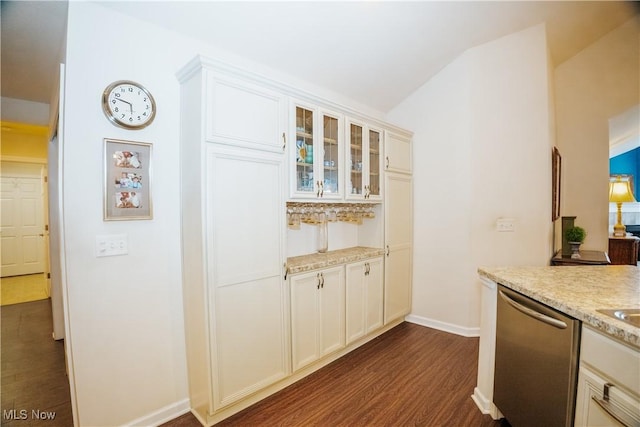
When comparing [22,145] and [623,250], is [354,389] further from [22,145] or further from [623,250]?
[22,145]

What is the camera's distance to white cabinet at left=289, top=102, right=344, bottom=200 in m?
2.24

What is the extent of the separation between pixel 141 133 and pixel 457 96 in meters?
3.03

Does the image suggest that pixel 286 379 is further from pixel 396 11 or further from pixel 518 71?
pixel 518 71

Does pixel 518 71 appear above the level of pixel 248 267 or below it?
above

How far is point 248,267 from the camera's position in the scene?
75.4 inches

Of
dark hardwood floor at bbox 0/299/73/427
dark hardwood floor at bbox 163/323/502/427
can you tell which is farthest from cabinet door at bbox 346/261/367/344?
dark hardwood floor at bbox 0/299/73/427

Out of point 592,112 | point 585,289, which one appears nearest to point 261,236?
point 585,289

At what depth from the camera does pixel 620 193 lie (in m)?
4.61

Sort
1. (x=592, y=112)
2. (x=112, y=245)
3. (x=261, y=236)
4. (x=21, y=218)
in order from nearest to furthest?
1. (x=112, y=245)
2. (x=261, y=236)
3. (x=592, y=112)
4. (x=21, y=218)

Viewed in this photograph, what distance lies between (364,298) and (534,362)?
1459mm

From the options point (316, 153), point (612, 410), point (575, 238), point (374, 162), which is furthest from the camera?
point (575, 238)

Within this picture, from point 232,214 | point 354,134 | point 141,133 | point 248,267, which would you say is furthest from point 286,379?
point 354,134

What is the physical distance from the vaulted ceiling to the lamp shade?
2.61m

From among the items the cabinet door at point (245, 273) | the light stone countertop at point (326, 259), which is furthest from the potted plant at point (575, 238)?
the cabinet door at point (245, 273)
